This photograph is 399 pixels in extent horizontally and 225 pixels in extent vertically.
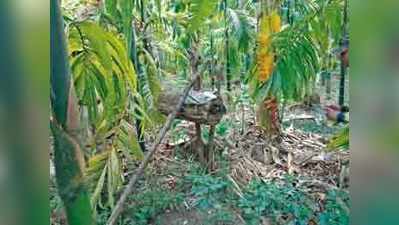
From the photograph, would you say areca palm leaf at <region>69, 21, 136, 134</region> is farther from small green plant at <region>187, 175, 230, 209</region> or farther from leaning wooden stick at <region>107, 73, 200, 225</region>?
small green plant at <region>187, 175, 230, 209</region>

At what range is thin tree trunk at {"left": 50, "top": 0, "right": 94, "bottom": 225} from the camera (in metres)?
1.73

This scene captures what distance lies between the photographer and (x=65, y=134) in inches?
69.4

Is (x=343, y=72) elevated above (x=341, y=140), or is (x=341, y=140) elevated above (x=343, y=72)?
(x=343, y=72)

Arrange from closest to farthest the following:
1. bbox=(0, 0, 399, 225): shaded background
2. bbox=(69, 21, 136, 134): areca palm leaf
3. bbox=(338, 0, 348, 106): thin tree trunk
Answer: bbox=(0, 0, 399, 225): shaded background
bbox=(338, 0, 348, 106): thin tree trunk
bbox=(69, 21, 136, 134): areca palm leaf

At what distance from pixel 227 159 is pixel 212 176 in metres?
0.08

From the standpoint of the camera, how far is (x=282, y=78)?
1.76 m

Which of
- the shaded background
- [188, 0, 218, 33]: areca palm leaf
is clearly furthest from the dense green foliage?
the shaded background

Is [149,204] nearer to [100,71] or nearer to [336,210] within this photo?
[100,71]

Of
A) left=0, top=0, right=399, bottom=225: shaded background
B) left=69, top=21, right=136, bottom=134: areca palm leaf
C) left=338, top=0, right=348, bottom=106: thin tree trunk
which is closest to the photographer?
left=0, top=0, right=399, bottom=225: shaded background

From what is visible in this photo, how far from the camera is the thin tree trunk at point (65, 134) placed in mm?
1734

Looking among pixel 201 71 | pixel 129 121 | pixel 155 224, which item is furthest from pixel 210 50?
pixel 155 224
